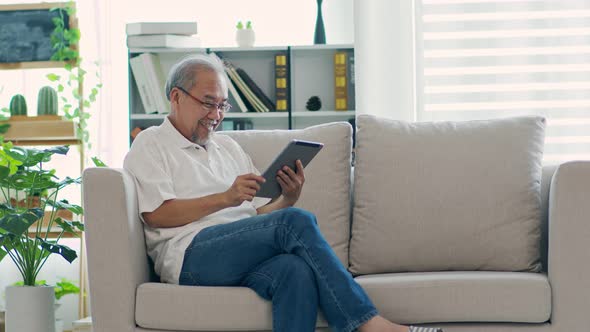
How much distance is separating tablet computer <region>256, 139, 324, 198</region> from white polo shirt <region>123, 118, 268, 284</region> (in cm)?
18

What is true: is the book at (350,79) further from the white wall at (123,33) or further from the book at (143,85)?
the book at (143,85)

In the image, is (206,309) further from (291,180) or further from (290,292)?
(291,180)

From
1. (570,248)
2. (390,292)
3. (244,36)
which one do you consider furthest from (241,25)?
(570,248)

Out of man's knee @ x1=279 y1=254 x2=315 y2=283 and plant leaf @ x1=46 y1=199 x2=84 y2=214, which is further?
plant leaf @ x1=46 y1=199 x2=84 y2=214

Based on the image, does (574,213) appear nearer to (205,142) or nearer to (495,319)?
(495,319)

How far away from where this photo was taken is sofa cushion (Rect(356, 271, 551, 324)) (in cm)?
239

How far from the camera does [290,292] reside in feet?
7.38

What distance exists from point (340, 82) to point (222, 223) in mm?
1683

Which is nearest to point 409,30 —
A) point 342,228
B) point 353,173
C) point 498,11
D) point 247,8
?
point 498,11

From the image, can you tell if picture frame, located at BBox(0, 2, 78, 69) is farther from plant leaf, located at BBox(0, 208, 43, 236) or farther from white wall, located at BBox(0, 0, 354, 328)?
plant leaf, located at BBox(0, 208, 43, 236)

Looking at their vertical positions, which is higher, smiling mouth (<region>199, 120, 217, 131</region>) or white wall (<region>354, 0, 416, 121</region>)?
white wall (<region>354, 0, 416, 121</region>)

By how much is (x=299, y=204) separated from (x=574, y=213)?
2.82ft

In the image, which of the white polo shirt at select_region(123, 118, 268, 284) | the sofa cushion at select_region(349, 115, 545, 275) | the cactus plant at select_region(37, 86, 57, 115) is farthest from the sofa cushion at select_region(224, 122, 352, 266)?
the cactus plant at select_region(37, 86, 57, 115)

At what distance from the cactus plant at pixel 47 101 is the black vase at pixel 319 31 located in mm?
1288
